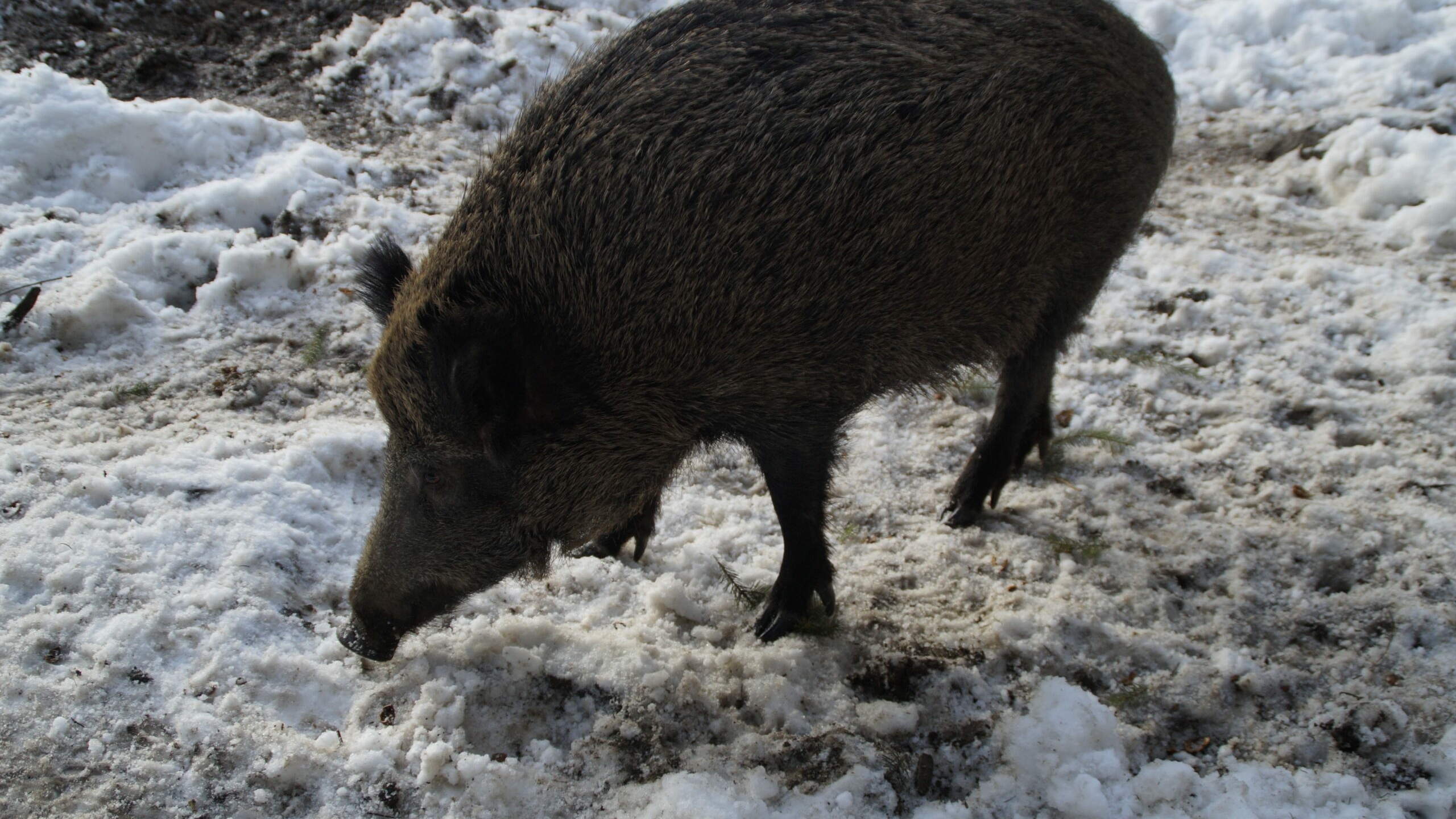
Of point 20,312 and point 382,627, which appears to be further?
point 20,312

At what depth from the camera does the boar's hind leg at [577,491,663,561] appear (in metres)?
3.02

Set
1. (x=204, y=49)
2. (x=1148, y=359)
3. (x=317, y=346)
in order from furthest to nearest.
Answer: (x=204, y=49), (x=1148, y=359), (x=317, y=346)

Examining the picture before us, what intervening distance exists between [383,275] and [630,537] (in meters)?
1.19

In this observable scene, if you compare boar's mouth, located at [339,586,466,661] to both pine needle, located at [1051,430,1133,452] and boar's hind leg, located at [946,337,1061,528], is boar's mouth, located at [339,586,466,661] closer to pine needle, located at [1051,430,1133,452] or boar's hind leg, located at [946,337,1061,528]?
boar's hind leg, located at [946,337,1061,528]

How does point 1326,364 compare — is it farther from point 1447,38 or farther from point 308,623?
point 308,623

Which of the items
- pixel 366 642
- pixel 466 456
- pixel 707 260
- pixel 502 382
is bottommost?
pixel 366 642

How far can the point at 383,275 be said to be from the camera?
2.51 meters

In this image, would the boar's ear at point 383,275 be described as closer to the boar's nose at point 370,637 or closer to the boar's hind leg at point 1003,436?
the boar's nose at point 370,637

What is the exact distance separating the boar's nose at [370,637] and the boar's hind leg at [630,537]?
2.61ft

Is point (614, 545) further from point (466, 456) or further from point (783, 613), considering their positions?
point (466, 456)

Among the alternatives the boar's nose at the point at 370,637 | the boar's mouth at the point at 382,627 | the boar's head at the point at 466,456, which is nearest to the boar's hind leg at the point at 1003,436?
the boar's head at the point at 466,456

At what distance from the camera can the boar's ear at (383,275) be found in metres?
2.50

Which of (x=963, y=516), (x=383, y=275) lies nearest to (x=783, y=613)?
(x=963, y=516)

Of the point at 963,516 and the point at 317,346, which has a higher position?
the point at 317,346
